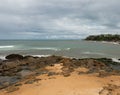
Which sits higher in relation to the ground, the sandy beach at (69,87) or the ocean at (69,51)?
the sandy beach at (69,87)

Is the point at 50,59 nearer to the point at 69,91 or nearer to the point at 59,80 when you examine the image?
the point at 59,80

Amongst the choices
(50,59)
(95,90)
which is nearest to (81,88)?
(95,90)

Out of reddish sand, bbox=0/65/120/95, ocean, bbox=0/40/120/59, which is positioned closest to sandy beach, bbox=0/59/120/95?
reddish sand, bbox=0/65/120/95

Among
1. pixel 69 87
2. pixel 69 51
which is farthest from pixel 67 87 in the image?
pixel 69 51

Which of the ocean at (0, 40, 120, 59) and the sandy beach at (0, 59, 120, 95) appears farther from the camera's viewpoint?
the ocean at (0, 40, 120, 59)

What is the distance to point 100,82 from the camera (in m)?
12.6

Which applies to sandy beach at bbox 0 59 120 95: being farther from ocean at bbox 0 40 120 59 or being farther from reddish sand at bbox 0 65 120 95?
ocean at bbox 0 40 120 59

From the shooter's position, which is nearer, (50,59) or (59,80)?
(59,80)

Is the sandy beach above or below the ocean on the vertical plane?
above

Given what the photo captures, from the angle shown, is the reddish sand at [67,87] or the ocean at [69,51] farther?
the ocean at [69,51]

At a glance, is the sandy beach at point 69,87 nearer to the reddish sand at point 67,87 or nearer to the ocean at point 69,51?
the reddish sand at point 67,87

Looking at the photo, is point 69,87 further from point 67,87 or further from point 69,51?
point 69,51

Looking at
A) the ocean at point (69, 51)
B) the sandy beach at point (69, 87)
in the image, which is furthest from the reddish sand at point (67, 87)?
the ocean at point (69, 51)

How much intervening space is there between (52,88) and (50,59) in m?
12.9
